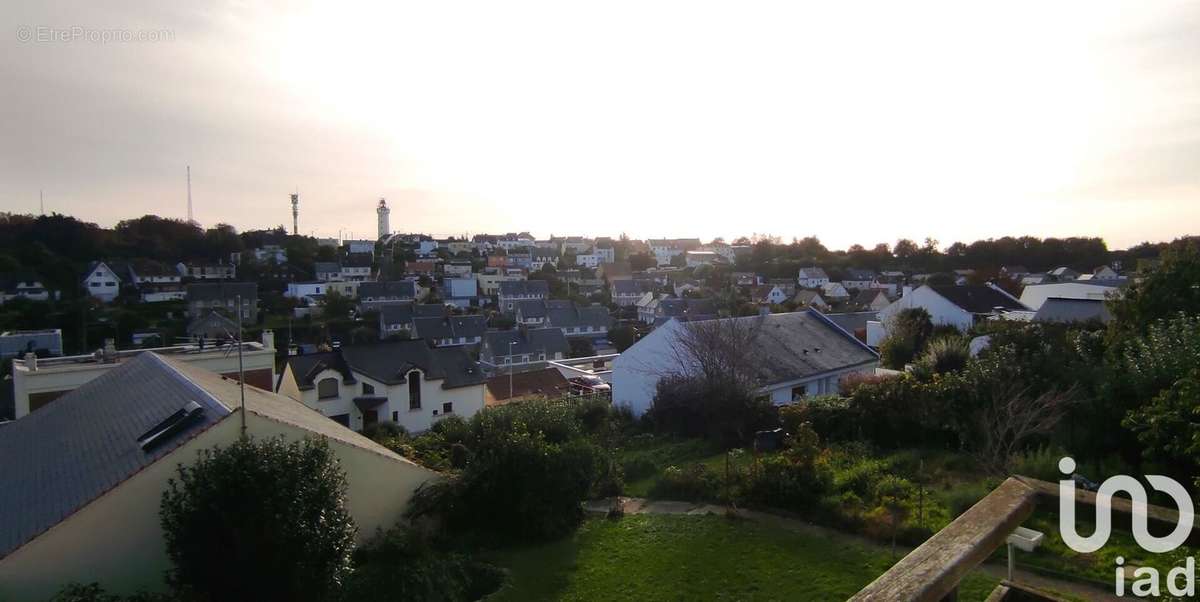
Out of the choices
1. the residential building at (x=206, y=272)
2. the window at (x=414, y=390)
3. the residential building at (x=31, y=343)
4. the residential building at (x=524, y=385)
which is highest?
the residential building at (x=206, y=272)

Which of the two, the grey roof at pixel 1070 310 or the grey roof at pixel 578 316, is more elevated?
the grey roof at pixel 1070 310

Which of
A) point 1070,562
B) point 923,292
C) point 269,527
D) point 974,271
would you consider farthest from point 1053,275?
point 269,527

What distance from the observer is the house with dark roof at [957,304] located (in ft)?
101

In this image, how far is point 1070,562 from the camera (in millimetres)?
7000

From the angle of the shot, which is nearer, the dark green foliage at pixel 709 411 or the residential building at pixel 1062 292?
the dark green foliage at pixel 709 411

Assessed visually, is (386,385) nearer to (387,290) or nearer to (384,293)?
(384,293)

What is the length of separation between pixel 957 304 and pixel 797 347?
1447 cm

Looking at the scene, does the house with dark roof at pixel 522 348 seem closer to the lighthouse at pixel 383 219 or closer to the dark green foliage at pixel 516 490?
the dark green foliage at pixel 516 490

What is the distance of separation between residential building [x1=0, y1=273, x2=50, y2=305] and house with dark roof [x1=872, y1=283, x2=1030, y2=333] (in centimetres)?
7127

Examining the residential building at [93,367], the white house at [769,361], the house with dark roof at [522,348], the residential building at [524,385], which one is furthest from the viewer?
the house with dark roof at [522,348]

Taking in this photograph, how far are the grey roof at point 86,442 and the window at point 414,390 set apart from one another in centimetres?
1507

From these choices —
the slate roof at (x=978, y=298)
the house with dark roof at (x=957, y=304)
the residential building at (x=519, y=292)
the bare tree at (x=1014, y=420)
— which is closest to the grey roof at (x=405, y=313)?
the residential building at (x=519, y=292)

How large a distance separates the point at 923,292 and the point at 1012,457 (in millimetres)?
26007

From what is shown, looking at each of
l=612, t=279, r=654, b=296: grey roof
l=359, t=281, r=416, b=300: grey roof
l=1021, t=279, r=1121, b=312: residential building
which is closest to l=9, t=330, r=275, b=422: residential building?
l=1021, t=279, r=1121, b=312: residential building
